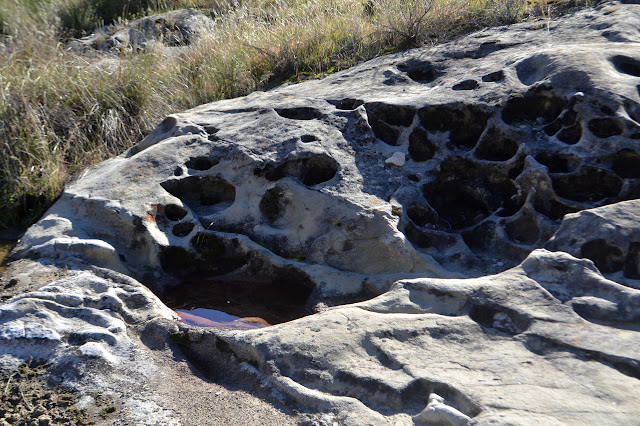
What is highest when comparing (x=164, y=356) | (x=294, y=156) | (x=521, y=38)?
(x=521, y=38)

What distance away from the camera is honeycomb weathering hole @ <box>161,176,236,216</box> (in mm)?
4496

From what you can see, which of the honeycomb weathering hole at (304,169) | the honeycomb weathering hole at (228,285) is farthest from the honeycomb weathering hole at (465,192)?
the honeycomb weathering hole at (228,285)

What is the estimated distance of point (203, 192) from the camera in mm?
4637

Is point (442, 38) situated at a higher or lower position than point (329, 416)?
higher

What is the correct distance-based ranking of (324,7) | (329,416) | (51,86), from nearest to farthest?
(329,416)
(51,86)
(324,7)

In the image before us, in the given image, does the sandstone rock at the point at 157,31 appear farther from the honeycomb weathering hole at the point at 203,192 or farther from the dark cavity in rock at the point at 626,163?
the dark cavity in rock at the point at 626,163

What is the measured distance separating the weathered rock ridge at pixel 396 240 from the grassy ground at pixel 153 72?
657mm

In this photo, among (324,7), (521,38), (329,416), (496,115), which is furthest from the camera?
(324,7)

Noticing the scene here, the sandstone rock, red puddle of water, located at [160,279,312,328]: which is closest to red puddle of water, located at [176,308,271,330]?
red puddle of water, located at [160,279,312,328]

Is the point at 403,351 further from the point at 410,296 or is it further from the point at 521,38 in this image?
the point at 521,38

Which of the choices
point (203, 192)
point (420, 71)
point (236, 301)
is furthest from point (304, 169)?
point (420, 71)

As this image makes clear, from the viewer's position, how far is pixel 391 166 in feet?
14.3

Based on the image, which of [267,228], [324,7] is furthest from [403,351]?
[324,7]

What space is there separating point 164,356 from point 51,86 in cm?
385
